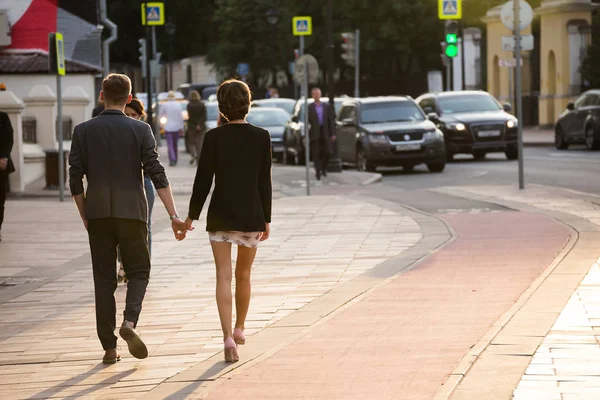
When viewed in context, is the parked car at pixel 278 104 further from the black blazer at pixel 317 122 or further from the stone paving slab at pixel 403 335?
the stone paving slab at pixel 403 335

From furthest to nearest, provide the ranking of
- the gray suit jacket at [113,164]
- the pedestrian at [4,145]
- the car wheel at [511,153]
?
A: 1. the car wheel at [511,153]
2. the pedestrian at [4,145]
3. the gray suit jacket at [113,164]

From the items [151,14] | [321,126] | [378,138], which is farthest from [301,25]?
[151,14]

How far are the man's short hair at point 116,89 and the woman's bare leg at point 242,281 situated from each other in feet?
3.63

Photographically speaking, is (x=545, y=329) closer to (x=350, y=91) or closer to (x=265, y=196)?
(x=265, y=196)

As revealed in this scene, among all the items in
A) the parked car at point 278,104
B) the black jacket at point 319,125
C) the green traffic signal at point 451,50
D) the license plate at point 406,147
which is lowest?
the license plate at point 406,147

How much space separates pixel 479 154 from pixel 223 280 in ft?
88.6

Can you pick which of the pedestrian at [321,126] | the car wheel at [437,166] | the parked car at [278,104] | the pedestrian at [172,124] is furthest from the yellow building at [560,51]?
the pedestrian at [321,126]

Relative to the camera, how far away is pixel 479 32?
63781 mm

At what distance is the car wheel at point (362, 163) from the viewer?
3056 cm

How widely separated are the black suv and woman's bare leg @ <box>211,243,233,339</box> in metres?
21.9

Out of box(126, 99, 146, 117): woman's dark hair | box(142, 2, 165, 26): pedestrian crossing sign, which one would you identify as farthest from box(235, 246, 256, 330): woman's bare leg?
box(142, 2, 165, 26): pedestrian crossing sign

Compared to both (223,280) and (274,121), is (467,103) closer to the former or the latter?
(274,121)

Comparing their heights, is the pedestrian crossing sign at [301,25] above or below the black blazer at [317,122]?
above

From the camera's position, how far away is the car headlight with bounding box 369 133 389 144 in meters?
30.1
